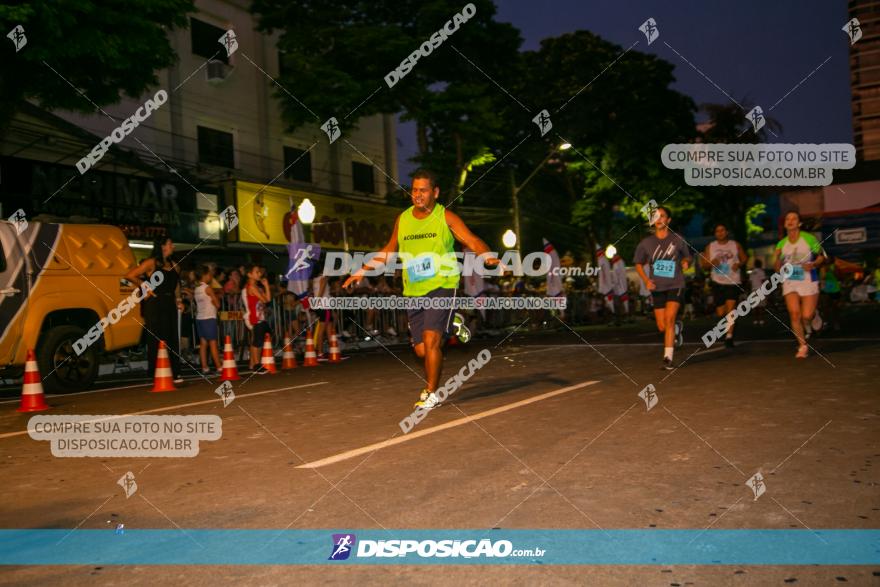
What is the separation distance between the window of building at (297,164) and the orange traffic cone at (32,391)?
1826 cm

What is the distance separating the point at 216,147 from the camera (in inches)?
944

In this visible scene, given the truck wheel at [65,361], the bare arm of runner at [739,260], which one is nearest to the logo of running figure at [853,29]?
the bare arm of runner at [739,260]

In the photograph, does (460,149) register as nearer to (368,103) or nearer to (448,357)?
(368,103)

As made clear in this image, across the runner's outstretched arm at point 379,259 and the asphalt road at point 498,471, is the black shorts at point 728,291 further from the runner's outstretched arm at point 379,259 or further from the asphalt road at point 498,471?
the runner's outstretched arm at point 379,259

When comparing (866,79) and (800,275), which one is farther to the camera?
(866,79)

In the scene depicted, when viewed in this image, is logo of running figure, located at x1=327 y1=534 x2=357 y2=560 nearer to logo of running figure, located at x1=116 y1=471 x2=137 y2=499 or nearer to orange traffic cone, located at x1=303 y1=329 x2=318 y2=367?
logo of running figure, located at x1=116 y1=471 x2=137 y2=499

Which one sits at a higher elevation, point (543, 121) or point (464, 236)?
point (543, 121)

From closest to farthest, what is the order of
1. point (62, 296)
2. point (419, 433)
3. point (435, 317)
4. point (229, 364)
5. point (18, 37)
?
point (419, 433)
point (435, 317)
point (62, 296)
point (229, 364)
point (18, 37)

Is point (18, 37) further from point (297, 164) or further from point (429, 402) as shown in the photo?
point (297, 164)

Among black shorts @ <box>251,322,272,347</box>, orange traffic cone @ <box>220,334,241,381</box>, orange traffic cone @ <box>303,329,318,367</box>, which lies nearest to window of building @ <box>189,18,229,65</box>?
black shorts @ <box>251,322,272,347</box>

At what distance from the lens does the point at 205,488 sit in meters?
4.51

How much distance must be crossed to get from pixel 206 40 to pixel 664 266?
18476 mm

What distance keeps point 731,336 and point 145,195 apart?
14.7 metres

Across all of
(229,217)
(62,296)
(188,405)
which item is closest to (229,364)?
(62,296)
